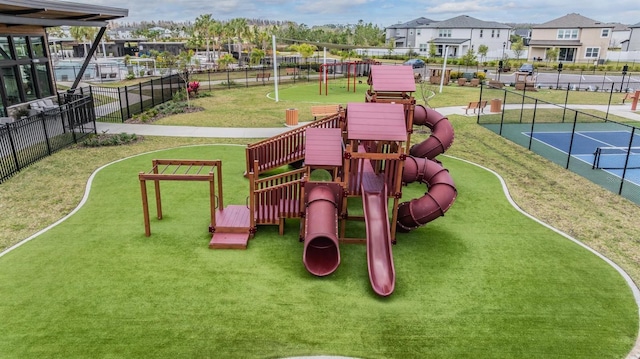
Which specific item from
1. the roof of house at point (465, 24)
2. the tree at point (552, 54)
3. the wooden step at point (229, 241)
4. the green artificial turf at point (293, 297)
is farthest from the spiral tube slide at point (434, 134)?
the roof of house at point (465, 24)

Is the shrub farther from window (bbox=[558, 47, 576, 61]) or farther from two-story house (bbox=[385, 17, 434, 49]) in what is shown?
two-story house (bbox=[385, 17, 434, 49])

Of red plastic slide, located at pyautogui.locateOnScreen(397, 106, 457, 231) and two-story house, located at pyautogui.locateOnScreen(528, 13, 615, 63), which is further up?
two-story house, located at pyautogui.locateOnScreen(528, 13, 615, 63)

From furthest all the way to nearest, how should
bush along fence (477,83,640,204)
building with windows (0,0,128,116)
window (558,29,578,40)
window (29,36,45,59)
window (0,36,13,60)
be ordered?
window (558,29,578,40) → window (29,36,45,59) → window (0,36,13,60) → building with windows (0,0,128,116) → bush along fence (477,83,640,204)

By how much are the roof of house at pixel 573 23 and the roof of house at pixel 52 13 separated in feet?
237

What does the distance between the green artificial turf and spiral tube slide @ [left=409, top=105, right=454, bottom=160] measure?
2.99m

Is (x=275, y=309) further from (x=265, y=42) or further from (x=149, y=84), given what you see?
(x=265, y=42)

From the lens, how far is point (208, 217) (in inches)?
461

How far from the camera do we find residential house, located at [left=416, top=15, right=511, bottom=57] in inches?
3110

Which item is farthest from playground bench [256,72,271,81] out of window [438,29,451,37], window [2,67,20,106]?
window [438,29,451,37]

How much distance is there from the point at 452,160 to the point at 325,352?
12.5 meters

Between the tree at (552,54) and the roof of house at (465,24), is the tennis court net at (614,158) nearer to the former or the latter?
the tree at (552,54)

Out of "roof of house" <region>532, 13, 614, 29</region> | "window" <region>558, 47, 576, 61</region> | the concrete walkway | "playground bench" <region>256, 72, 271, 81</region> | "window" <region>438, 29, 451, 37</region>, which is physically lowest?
the concrete walkway

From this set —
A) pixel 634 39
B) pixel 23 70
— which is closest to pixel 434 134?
pixel 23 70

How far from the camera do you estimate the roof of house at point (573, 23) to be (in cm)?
6903
